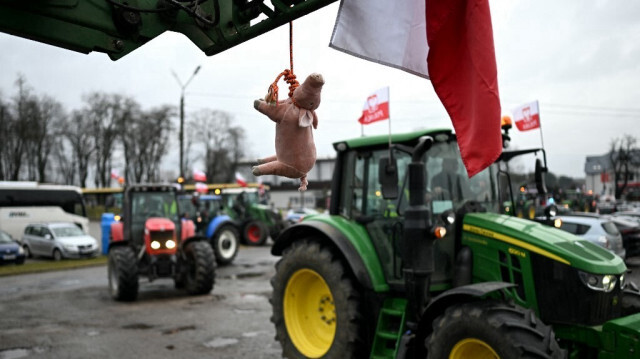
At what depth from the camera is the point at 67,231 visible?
760 inches

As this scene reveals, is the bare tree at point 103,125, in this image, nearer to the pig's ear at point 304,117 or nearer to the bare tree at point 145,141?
the bare tree at point 145,141

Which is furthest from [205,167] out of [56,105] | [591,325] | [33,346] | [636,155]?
[591,325]

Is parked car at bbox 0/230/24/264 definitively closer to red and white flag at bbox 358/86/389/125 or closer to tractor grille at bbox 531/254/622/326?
red and white flag at bbox 358/86/389/125

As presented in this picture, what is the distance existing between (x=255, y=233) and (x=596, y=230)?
13.8 m

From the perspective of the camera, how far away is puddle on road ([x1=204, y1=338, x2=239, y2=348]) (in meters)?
7.28

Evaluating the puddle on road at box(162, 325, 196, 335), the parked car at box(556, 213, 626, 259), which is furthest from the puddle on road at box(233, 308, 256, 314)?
the parked car at box(556, 213, 626, 259)

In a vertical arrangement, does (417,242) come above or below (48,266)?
above

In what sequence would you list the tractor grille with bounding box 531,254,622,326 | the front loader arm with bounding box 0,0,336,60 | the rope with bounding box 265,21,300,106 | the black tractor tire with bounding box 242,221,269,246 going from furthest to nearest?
the black tractor tire with bounding box 242,221,269,246
the tractor grille with bounding box 531,254,622,326
the rope with bounding box 265,21,300,106
the front loader arm with bounding box 0,0,336,60

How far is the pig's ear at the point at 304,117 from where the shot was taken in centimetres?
225

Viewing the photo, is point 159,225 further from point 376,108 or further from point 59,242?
point 59,242

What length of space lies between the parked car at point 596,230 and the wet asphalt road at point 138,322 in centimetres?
778

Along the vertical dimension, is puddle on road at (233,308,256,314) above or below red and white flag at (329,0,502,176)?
below

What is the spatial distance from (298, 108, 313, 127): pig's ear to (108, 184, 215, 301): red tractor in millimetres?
8636

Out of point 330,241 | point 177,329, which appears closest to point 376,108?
point 330,241
